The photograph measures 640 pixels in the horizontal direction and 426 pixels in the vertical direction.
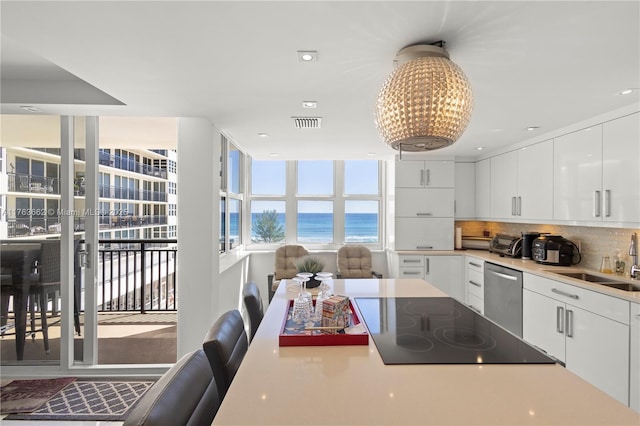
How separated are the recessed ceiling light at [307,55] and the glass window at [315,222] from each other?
3543 millimetres

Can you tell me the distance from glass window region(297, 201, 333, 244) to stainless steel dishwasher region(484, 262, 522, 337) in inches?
93.9

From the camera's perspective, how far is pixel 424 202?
Result: 4.62m

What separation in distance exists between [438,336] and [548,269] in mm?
2423

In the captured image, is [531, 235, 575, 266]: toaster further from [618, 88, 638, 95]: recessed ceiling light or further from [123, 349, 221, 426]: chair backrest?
[123, 349, 221, 426]: chair backrest

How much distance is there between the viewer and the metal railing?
4.49 metres

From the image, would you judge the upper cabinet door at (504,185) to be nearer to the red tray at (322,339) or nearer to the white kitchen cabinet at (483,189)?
the white kitchen cabinet at (483,189)

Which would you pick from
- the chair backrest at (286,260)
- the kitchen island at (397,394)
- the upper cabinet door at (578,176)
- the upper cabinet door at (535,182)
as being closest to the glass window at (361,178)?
the chair backrest at (286,260)

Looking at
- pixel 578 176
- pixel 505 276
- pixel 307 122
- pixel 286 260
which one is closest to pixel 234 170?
pixel 286 260

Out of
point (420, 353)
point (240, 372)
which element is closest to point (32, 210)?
point (240, 372)

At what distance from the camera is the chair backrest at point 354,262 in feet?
15.0

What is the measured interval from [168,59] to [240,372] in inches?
65.5

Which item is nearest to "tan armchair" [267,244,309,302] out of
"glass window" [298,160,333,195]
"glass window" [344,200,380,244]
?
"glass window" [344,200,380,244]

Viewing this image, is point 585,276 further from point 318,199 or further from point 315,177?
point 315,177

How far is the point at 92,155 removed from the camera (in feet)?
9.75
